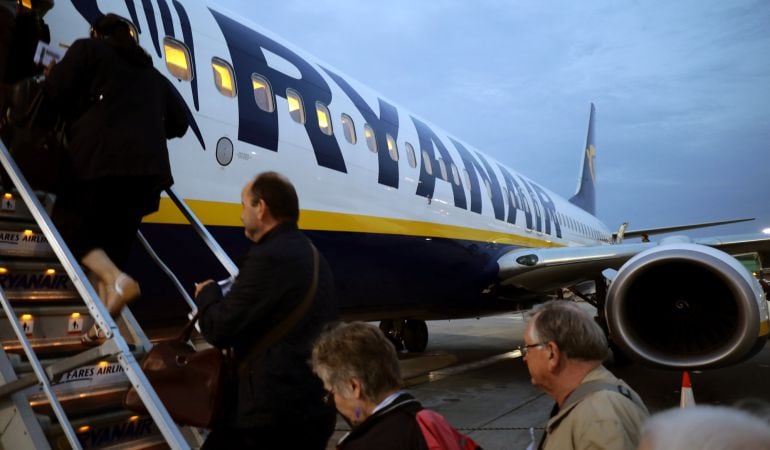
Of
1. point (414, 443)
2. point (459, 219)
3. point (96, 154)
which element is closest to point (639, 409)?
point (414, 443)

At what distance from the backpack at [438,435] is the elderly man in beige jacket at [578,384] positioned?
0.33 metres

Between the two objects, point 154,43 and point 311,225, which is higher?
point 154,43

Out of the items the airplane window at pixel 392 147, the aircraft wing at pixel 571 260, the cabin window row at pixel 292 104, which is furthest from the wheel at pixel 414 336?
the airplane window at pixel 392 147

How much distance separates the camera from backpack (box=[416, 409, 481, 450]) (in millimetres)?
1324

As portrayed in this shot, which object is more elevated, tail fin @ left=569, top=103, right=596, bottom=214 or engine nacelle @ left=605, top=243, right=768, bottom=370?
tail fin @ left=569, top=103, right=596, bottom=214

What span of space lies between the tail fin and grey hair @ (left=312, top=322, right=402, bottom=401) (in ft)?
58.4

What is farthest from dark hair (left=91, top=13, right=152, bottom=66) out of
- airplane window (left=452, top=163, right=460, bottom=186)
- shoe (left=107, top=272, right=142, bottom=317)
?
airplane window (left=452, top=163, right=460, bottom=186)

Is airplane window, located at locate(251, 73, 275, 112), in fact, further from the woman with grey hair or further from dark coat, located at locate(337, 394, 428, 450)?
dark coat, located at locate(337, 394, 428, 450)

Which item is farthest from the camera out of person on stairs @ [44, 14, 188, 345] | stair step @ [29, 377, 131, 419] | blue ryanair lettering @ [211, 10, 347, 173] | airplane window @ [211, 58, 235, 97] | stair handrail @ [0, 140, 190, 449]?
blue ryanair lettering @ [211, 10, 347, 173]

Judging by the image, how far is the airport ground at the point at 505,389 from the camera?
4.83 m

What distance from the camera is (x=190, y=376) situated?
5.68ft

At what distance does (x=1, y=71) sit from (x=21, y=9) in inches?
12.6

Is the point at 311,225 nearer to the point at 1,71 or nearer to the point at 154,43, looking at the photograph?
the point at 154,43

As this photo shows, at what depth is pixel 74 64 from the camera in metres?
2.22
